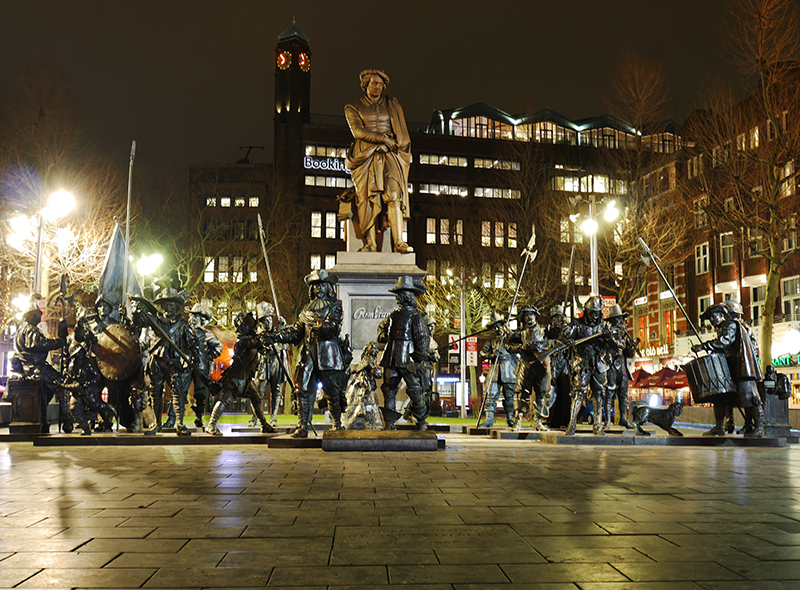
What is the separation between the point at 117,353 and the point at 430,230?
2082 inches

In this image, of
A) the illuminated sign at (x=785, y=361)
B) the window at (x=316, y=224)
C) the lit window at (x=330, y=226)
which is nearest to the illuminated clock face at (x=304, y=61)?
the window at (x=316, y=224)

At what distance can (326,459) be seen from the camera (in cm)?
925

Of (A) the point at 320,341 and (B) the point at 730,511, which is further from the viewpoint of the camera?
(A) the point at 320,341

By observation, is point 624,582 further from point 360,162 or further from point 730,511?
point 360,162

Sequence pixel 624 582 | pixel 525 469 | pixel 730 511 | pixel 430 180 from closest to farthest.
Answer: pixel 624 582, pixel 730 511, pixel 525 469, pixel 430 180

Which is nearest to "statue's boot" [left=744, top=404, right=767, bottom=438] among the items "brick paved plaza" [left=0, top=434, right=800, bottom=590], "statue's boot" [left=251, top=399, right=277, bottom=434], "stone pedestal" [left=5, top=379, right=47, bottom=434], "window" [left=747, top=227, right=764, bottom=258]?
"brick paved plaza" [left=0, top=434, right=800, bottom=590]

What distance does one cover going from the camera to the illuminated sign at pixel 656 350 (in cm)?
5119

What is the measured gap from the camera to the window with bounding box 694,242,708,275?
156 ft

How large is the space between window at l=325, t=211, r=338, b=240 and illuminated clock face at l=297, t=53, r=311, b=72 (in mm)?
17906

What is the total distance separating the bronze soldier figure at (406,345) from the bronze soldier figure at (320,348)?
0.63 m

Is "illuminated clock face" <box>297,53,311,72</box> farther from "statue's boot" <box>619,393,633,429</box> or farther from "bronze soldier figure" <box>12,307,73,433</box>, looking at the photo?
"statue's boot" <box>619,393,633,429</box>

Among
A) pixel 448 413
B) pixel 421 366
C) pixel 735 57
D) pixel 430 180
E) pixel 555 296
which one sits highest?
pixel 430 180

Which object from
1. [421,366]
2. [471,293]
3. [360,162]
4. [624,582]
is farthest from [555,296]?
[624,582]

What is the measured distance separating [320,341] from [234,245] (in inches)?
2034
